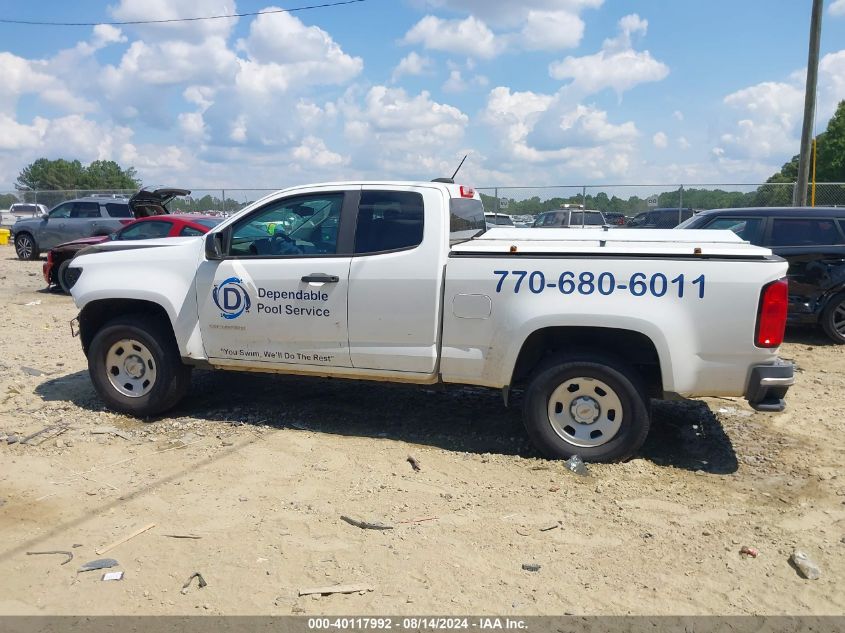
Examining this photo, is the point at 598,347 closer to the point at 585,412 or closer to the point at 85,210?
the point at 585,412

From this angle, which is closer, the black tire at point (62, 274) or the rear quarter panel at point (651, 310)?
the rear quarter panel at point (651, 310)

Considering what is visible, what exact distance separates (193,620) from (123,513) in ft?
4.56

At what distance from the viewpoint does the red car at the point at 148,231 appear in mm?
11641

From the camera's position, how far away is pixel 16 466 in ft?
16.9

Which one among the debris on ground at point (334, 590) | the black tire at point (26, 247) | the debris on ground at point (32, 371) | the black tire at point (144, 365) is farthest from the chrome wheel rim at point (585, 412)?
the black tire at point (26, 247)

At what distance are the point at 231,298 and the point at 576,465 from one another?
2.93m

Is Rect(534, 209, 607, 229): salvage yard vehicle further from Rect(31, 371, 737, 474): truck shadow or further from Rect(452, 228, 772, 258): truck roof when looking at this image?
Rect(452, 228, 772, 258): truck roof

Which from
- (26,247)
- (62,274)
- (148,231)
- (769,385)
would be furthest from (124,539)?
(26,247)

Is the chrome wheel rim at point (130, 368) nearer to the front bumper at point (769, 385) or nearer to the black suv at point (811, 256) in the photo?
the front bumper at point (769, 385)

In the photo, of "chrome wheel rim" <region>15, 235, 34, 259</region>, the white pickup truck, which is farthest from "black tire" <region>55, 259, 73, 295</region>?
"chrome wheel rim" <region>15, 235, 34, 259</region>

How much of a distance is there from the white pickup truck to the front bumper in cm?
1

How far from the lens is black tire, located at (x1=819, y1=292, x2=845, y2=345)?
9.01m

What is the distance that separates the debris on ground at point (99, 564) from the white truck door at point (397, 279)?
7.26 feet

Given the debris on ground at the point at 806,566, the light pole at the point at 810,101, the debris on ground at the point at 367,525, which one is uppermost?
A: the light pole at the point at 810,101
